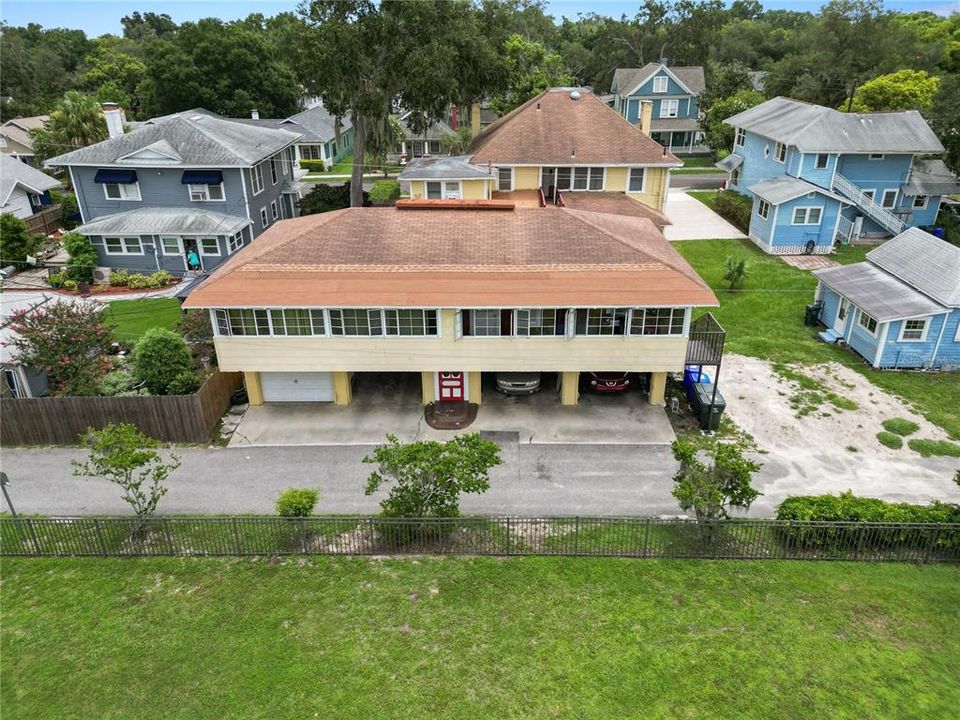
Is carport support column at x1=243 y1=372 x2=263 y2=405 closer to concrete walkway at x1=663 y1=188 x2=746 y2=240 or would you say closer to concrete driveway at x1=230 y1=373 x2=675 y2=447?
concrete driveway at x1=230 y1=373 x2=675 y2=447

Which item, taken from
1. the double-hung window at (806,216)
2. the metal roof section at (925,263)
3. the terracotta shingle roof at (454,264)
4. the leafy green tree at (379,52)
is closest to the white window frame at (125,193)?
the leafy green tree at (379,52)

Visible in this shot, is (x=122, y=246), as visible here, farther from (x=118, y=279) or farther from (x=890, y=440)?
(x=890, y=440)

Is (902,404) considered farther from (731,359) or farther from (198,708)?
(198,708)

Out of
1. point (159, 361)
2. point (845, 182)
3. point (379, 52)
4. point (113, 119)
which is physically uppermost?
point (379, 52)

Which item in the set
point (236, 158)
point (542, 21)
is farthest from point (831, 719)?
point (542, 21)

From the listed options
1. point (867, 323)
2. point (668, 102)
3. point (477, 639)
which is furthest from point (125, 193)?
point (668, 102)

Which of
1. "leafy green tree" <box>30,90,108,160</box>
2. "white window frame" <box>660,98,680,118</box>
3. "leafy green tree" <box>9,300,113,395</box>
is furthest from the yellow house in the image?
"white window frame" <box>660,98,680,118</box>

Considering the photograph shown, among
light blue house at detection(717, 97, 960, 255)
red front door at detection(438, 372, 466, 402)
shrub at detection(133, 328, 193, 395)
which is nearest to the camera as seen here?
shrub at detection(133, 328, 193, 395)
